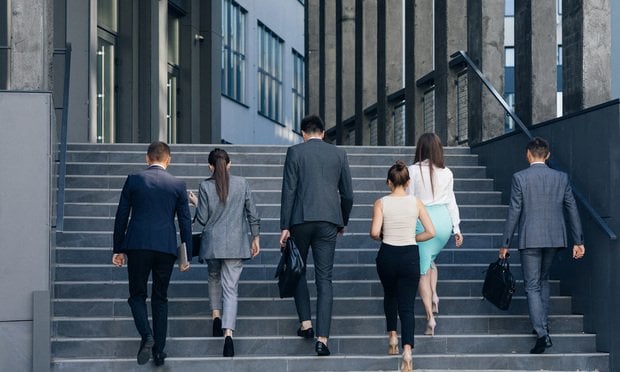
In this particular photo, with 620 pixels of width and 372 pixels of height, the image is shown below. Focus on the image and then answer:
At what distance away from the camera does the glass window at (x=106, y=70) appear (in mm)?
23969

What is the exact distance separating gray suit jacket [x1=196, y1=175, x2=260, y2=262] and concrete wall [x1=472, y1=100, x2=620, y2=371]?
3086 millimetres

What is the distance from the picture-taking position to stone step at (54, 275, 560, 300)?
487 inches

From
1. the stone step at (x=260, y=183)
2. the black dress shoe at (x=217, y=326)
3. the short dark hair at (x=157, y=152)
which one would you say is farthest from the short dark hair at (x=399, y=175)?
the stone step at (x=260, y=183)

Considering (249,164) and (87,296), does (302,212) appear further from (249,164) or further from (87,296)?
(249,164)

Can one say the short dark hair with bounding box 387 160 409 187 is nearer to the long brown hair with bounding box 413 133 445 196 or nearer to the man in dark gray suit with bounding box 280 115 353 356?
the man in dark gray suit with bounding box 280 115 353 356

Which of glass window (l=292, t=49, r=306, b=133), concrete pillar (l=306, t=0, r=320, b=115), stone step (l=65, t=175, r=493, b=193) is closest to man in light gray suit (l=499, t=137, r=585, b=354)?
stone step (l=65, t=175, r=493, b=193)

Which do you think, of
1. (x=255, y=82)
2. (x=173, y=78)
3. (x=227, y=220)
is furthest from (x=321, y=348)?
(x=255, y=82)

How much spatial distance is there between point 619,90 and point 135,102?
33.4 ft

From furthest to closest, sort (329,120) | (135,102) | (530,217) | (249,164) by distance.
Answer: (329,120) → (135,102) → (249,164) → (530,217)

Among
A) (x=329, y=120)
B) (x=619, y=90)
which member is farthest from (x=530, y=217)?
(x=329, y=120)

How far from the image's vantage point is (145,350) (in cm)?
1058

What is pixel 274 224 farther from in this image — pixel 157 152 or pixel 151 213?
pixel 151 213

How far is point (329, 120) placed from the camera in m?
32.0

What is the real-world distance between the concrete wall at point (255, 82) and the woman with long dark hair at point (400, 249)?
2740 centimetres
